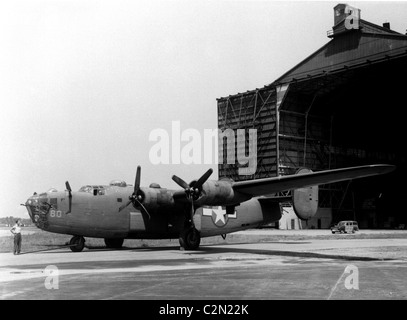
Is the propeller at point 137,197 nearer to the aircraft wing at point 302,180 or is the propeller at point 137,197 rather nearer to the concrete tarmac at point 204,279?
the aircraft wing at point 302,180

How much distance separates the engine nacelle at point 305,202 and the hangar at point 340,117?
2255 centimetres

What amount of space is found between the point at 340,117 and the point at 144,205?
41.5 m

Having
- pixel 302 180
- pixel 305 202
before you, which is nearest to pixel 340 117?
pixel 305 202

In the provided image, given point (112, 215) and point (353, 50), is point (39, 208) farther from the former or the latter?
point (353, 50)

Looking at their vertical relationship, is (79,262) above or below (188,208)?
below

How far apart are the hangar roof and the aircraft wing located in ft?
86.1

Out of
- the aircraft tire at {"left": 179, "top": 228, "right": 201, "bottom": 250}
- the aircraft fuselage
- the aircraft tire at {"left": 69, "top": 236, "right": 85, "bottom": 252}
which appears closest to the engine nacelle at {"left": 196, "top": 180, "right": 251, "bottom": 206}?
the aircraft fuselage

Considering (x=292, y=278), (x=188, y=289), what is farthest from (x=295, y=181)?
(x=188, y=289)

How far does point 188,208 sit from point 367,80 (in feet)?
105

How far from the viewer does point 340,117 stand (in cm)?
5678

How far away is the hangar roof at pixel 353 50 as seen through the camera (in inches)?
1668

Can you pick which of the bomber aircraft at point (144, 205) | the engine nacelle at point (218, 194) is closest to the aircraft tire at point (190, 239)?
the bomber aircraft at point (144, 205)
